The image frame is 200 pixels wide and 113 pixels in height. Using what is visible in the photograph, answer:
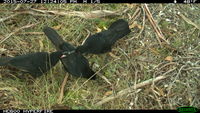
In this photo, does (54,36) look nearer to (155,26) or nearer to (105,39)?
(105,39)

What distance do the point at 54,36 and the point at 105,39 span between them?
0.43 metres

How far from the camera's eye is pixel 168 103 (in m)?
2.52

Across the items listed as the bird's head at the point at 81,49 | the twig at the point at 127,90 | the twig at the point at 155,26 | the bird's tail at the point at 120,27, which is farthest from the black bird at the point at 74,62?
the twig at the point at 155,26

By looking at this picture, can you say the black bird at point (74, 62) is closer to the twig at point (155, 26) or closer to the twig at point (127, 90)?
the twig at point (127, 90)

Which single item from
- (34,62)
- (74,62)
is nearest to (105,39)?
(74,62)

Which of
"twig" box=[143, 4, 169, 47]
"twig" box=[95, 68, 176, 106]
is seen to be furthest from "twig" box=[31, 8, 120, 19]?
"twig" box=[95, 68, 176, 106]

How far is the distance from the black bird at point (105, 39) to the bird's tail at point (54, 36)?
0.18 metres

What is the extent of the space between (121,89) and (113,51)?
388 millimetres

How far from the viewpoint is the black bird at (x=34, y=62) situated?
2551 mm

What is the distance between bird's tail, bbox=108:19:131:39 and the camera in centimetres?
285

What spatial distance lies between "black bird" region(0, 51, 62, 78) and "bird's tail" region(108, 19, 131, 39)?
56 centimetres

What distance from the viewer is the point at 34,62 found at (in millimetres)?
2582

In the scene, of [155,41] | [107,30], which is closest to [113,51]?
[107,30]

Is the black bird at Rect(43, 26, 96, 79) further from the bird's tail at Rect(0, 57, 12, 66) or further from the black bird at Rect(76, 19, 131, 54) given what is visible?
the bird's tail at Rect(0, 57, 12, 66)
